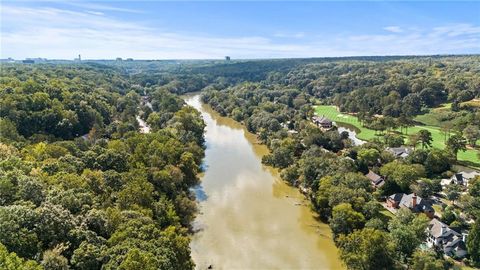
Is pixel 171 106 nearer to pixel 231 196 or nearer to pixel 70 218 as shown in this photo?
pixel 231 196

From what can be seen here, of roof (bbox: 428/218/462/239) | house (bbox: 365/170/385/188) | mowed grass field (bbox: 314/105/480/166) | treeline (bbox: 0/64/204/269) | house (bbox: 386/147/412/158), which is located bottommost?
mowed grass field (bbox: 314/105/480/166)

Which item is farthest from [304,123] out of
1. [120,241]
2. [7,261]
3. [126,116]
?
[7,261]

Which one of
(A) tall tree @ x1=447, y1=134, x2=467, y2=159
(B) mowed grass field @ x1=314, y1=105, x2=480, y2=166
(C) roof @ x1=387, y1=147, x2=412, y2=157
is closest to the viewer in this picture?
(A) tall tree @ x1=447, y1=134, x2=467, y2=159

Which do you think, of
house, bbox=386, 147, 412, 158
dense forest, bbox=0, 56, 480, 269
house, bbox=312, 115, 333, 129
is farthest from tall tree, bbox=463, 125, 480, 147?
house, bbox=312, 115, 333, 129

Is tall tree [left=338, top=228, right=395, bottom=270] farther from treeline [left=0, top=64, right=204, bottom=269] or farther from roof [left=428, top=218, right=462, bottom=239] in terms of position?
treeline [left=0, top=64, right=204, bottom=269]

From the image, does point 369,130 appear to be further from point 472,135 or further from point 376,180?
point 376,180
